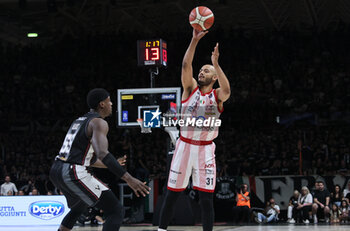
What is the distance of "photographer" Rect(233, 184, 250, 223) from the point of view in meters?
14.1

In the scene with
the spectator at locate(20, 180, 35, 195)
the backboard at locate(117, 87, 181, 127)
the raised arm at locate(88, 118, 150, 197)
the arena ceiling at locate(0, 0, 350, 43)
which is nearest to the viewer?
the raised arm at locate(88, 118, 150, 197)

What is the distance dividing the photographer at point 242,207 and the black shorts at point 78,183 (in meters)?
9.34

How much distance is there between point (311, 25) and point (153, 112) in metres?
15.7

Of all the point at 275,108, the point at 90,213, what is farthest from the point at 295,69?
the point at 90,213

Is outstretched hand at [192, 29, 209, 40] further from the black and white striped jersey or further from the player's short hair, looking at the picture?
the black and white striped jersey

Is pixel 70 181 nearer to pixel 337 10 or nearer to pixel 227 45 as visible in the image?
pixel 227 45

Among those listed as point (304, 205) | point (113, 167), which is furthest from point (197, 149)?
point (304, 205)

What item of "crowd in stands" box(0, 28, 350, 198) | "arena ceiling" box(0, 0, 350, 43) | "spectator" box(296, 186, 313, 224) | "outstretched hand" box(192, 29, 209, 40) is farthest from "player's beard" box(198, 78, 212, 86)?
"arena ceiling" box(0, 0, 350, 43)

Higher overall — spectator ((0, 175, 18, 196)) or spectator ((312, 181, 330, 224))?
spectator ((0, 175, 18, 196))

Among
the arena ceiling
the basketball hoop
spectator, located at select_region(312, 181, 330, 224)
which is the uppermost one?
the arena ceiling

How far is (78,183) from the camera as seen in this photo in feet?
17.0

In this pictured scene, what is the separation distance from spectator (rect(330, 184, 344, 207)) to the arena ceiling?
9.77m

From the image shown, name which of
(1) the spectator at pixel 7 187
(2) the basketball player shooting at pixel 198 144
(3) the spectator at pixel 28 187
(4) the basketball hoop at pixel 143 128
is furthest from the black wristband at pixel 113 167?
(1) the spectator at pixel 7 187

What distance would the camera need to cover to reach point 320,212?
46.3ft
